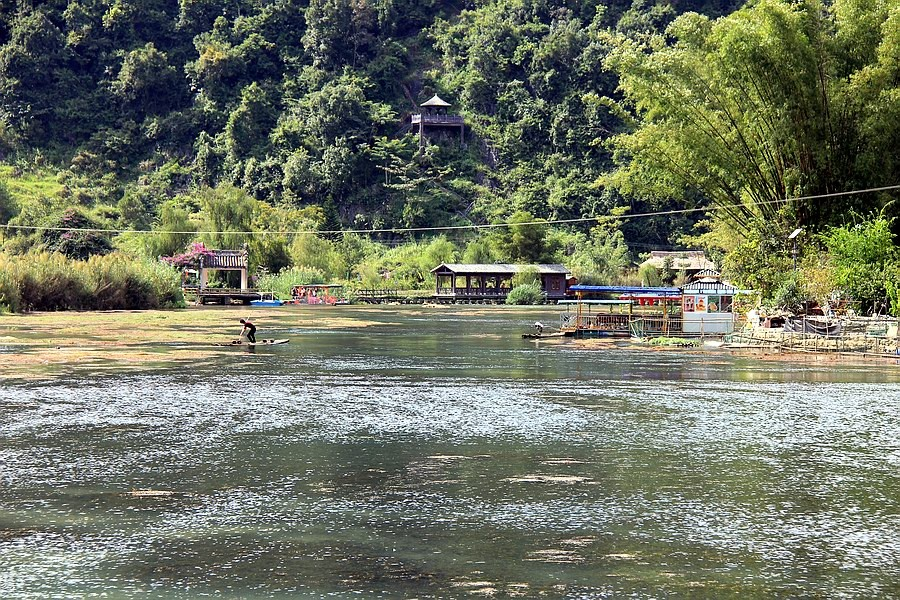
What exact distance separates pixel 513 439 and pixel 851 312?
2240 cm

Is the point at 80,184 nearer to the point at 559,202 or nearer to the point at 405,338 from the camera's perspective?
the point at 559,202

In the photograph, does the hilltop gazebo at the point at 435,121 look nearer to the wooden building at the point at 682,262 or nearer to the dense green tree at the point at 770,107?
the wooden building at the point at 682,262

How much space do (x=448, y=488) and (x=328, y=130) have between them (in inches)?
4045

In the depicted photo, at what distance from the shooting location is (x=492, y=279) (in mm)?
88500

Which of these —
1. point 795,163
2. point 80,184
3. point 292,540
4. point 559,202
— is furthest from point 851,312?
point 80,184

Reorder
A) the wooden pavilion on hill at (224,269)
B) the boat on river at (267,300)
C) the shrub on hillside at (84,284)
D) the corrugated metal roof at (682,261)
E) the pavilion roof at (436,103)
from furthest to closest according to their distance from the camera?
the pavilion roof at (436,103) → the corrugated metal roof at (682,261) → the wooden pavilion on hill at (224,269) → the boat on river at (267,300) → the shrub on hillside at (84,284)

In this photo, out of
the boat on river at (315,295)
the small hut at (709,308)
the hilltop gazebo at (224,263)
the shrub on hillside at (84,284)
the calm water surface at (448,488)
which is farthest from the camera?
the boat on river at (315,295)

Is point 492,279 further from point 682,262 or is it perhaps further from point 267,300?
point 267,300

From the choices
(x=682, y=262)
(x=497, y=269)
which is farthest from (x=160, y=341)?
(x=682, y=262)

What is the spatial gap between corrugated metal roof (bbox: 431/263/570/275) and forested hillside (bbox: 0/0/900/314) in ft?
10.9

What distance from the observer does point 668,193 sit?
4881 centimetres

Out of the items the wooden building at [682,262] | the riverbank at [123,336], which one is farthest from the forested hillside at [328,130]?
the riverbank at [123,336]

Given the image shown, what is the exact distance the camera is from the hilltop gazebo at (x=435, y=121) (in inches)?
4599

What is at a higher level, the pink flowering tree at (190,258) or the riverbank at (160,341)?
the pink flowering tree at (190,258)
